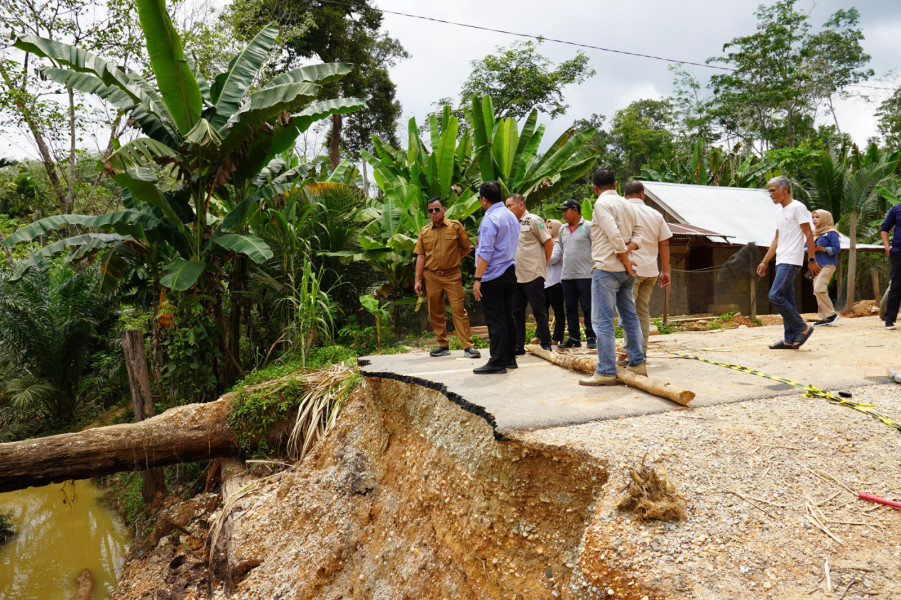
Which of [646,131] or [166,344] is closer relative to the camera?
[166,344]

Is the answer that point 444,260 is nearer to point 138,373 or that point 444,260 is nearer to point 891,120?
point 138,373

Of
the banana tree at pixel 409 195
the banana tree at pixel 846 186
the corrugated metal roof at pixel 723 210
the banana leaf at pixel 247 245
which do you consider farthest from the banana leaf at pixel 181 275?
the banana tree at pixel 846 186

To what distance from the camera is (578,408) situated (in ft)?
13.4

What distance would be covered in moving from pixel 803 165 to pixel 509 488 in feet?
71.2

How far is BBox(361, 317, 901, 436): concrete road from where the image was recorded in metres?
4.05

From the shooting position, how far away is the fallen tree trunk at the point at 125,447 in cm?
642

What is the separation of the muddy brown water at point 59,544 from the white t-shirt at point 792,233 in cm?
945

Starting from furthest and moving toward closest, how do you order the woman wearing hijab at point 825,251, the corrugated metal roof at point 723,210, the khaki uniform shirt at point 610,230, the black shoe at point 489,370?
1. the corrugated metal roof at point 723,210
2. the woman wearing hijab at point 825,251
3. the black shoe at point 489,370
4. the khaki uniform shirt at point 610,230

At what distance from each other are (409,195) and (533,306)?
14.2 ft

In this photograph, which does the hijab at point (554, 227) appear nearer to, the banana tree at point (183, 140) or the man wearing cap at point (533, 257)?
the man wearing cap at point (533, 257)

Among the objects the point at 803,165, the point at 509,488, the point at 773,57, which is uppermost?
the point at 773,57

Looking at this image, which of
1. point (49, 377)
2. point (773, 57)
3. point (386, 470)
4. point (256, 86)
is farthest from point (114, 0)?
point (773, 57)

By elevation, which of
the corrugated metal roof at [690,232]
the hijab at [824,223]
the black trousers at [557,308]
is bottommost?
the black trousers at [557,308]

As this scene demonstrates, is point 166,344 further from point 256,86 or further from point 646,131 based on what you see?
point 646,131
